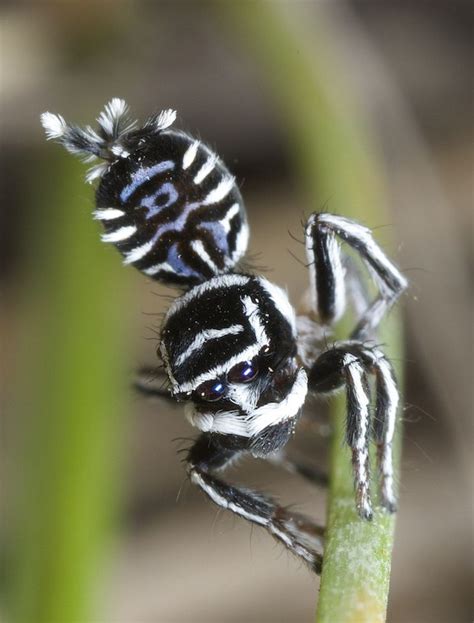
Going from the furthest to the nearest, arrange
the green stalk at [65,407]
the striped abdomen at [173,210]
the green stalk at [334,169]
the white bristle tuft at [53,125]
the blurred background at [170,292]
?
the blurred background at [170,292] → the green stalk at [65,407] → the striped abdomen at [173,210] → the white bristle tuft at [53,125] → the green stalk at [334,169]

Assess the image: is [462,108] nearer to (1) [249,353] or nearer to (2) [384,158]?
(2) [384,158]

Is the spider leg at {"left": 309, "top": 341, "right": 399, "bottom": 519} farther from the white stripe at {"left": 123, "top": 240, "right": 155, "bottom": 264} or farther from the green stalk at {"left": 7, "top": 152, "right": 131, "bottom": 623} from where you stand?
the green stalk at {"left": 7, "top": 152, "right": 131, "bottom": 623}

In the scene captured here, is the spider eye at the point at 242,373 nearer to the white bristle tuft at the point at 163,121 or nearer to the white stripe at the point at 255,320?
the white stripe at the point at 255,320

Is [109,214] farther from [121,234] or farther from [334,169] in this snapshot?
[334,169]

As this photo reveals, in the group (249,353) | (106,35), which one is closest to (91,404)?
A: (249,353)

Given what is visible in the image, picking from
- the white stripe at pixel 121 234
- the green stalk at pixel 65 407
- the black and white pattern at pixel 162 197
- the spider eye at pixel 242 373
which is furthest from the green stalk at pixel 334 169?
the green stalk at pixel 65 407

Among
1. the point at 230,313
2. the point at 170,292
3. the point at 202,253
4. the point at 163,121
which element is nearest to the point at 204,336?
the point at 230,313
